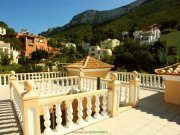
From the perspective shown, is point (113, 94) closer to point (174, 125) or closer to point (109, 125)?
point (109, 125)

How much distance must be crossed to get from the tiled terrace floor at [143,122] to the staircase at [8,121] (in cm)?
155

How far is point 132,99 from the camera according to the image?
7.11 metres

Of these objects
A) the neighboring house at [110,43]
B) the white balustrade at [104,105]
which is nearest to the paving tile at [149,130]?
the white balustrade at [104,105]

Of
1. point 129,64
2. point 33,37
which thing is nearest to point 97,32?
point 33,37

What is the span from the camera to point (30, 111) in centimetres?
400

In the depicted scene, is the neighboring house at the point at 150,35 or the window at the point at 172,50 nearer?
the window at the point at 172,50

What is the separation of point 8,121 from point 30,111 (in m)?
2.04

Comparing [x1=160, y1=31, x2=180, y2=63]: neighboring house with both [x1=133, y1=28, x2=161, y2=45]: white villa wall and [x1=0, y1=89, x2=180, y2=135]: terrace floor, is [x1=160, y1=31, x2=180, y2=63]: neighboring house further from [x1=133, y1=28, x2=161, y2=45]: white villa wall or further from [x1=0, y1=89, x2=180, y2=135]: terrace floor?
[x1=133, y1=28, x2=161, y2=45]: white villa wall

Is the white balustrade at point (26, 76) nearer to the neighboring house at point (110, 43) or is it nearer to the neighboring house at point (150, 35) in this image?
the neighboring house at point (150, 35)

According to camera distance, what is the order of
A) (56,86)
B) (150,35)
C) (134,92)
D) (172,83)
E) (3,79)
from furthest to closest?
(150,35)
(3,79)
(56,86)
(172,83)
(134,92)

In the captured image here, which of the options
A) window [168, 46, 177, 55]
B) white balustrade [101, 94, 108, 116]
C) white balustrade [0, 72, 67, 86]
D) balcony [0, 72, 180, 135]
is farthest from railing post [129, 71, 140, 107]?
window [168, 46, 177, 55]

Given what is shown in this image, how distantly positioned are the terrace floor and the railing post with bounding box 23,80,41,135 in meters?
0.94

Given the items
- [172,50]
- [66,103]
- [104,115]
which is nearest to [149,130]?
[104,115]

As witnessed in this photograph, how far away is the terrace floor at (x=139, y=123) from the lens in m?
4.96
